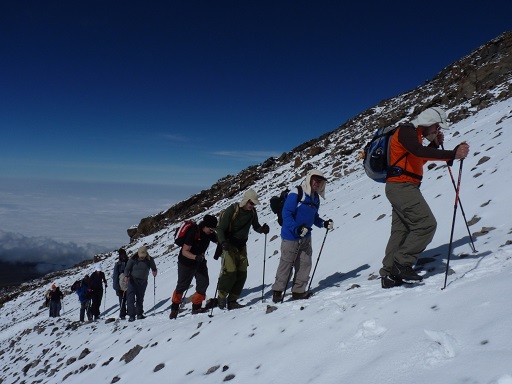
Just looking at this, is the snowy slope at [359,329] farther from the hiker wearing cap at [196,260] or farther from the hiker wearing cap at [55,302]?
the hiker wearing cap at [55,302]

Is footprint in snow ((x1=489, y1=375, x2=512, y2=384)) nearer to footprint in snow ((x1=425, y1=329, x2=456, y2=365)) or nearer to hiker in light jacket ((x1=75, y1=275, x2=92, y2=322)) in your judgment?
footprint in snow ((x1=425, y1=329, x2=456, y2=365))

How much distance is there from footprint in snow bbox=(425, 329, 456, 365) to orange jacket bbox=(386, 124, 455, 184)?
6.97 feet

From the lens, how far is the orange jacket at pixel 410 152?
15.1 feet

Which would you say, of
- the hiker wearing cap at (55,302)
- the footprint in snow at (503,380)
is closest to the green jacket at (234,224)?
the footprint in snow at (503,380)

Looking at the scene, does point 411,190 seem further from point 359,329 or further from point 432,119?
point 359,329

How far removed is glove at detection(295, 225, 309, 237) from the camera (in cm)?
651

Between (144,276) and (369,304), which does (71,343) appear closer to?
(144,276)

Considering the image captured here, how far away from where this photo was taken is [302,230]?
6.53 meters

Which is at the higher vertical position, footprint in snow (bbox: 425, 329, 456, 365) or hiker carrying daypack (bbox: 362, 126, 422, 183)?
hiker carrying daypack (bbox: 362, 126, 422, 183)

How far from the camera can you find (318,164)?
123ft

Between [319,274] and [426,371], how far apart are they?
5883 mm

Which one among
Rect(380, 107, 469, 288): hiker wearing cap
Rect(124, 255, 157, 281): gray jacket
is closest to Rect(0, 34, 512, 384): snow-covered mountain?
Rect(380, 107, 469, 288): hiker wearing cap

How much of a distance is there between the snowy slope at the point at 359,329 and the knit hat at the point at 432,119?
1.96 meters

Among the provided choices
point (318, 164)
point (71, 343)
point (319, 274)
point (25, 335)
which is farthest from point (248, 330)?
point (318, 164)
